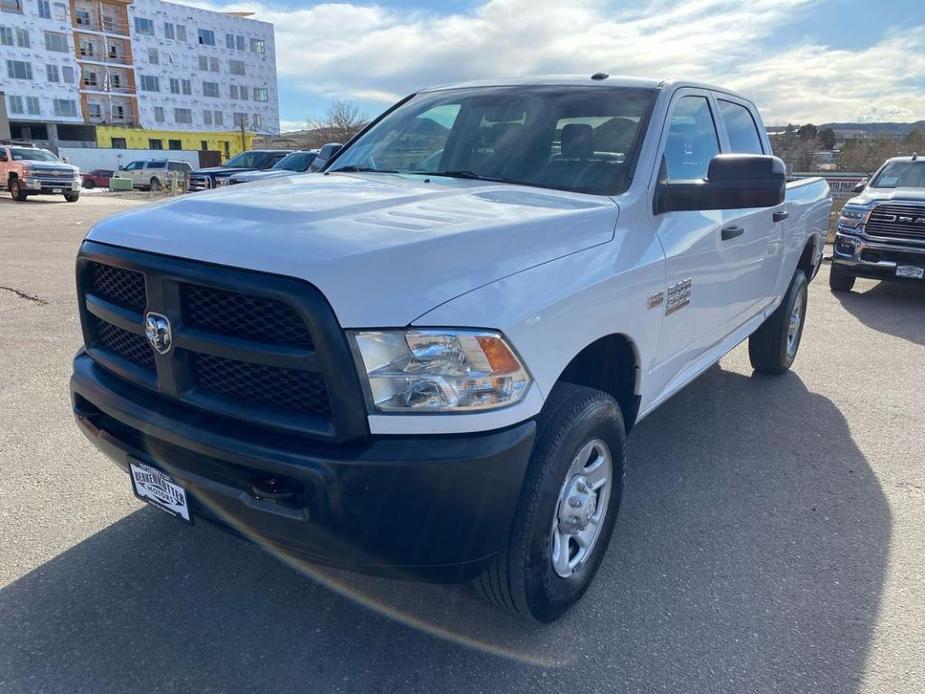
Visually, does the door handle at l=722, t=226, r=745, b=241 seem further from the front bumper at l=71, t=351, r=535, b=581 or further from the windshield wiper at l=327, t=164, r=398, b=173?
the front bumper at l=71, t=351, r=535, b=581

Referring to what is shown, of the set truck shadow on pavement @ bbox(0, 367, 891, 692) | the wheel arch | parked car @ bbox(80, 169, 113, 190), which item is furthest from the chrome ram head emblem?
parked car @ bbox(80, 169, 113, 190)

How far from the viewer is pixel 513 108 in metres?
3.38

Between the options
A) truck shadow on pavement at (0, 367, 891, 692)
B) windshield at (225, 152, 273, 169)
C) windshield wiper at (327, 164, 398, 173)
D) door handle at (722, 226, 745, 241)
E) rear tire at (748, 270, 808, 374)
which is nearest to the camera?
truck shadow on pavement at (0, 367, 891, 692)

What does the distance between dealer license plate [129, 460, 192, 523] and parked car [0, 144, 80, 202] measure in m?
24.1

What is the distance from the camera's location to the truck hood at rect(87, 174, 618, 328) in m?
1.85

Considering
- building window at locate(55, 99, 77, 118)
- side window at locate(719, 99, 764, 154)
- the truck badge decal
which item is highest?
building window at locate(55, 99, 77, 118)

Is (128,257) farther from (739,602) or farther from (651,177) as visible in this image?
(739,602)

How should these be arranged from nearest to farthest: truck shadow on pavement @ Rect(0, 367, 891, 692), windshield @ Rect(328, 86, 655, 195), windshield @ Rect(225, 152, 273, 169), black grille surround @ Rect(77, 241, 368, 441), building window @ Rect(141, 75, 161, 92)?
1. black grille surround @ Rect(77, 241, 368, 441)
2. truck shadow on pavement @ Rect(0, 367, 891, 692)
3. windshield @ Rect(328, 86, 655, 195)
4. windshield @ Rect(225, 152, 273, 169)
5. building window @ Rect(141, 75, 161, 92)

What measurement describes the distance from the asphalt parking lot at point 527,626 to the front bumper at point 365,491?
1.67ft

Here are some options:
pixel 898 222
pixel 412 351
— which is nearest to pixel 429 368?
pixel 412 351

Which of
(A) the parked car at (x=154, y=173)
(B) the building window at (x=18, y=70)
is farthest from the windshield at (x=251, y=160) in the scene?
(B) the building window at (x=18, y=70)

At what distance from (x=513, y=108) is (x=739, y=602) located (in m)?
2.41

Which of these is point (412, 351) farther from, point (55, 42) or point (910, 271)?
point (55, 42)

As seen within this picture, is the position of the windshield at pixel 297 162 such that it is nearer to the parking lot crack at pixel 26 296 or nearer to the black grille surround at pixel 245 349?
the parking lot crack at pixel 26 296
